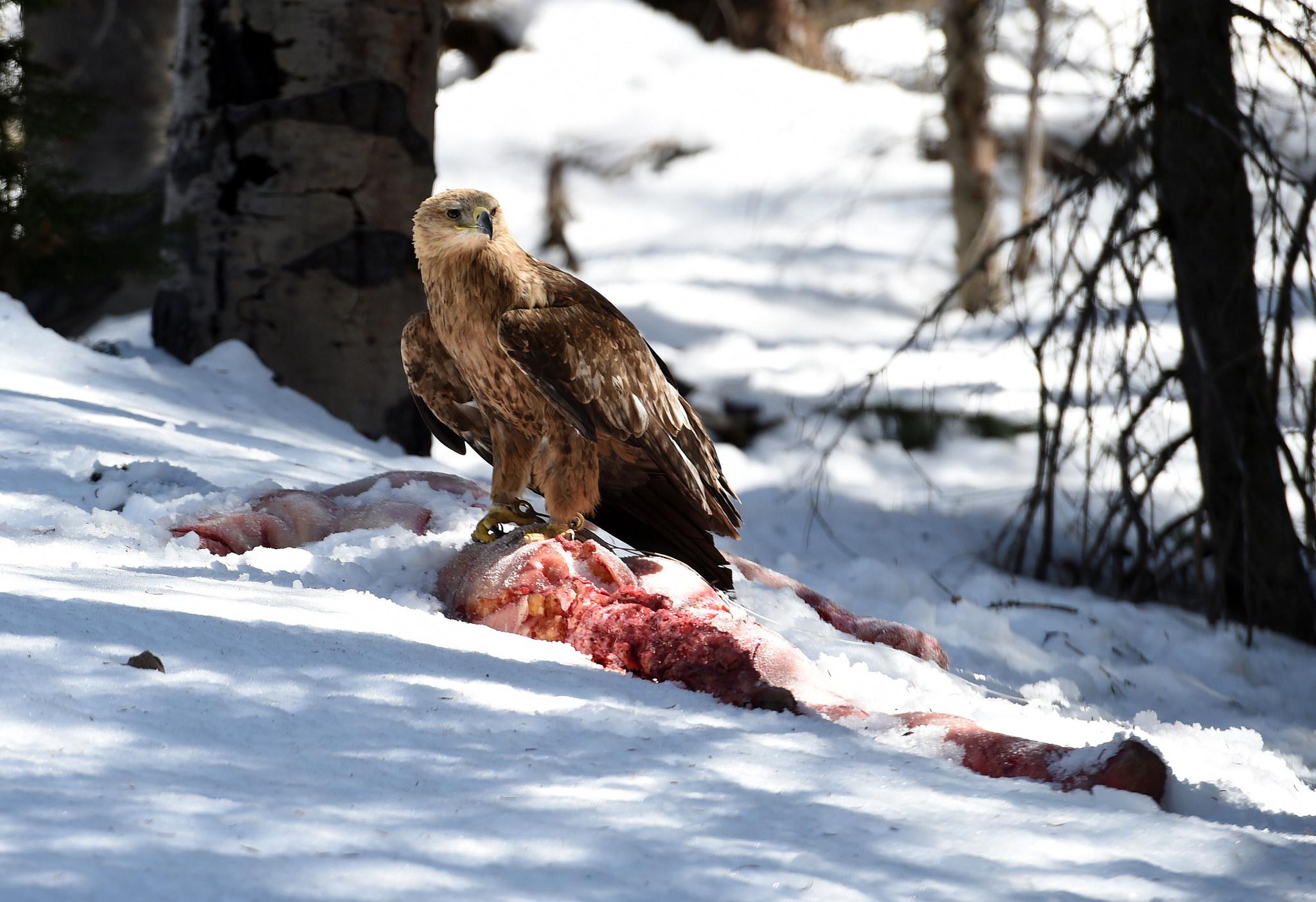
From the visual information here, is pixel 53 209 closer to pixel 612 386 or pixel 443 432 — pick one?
pixel 443 432

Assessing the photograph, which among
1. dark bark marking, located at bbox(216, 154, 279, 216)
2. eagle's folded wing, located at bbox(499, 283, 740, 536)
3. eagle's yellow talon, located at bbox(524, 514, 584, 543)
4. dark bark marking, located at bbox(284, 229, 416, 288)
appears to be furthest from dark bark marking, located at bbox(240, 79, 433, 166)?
eagle's yellow talon, located at bbox(524, 514, 584, 543)

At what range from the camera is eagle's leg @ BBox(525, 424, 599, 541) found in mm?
3221

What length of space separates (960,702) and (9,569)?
2.05 meters

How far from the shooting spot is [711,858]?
5.57 feet

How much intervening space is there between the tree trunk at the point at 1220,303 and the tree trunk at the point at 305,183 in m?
2.93

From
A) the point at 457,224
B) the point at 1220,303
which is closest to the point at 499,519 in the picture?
the point at 457,224

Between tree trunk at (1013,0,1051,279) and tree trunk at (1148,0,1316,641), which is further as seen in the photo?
tree trunk at (1013,0,1051,279)

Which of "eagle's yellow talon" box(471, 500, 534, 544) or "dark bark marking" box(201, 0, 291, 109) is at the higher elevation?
"dark bark marking" box(201, 0, 291, 109)

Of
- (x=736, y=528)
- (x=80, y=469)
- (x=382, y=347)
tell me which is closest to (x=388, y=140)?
(x=382, y=347)

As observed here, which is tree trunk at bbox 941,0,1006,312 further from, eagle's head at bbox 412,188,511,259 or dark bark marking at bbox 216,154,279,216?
eagle's head at bbox 412,188,511,259

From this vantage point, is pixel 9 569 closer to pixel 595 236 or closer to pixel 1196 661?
pixel 1196 661

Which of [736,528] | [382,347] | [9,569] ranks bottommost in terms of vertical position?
[9,569]

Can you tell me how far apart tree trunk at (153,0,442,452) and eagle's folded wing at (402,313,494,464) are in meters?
1.77

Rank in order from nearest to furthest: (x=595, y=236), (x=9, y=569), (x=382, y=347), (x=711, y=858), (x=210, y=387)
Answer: (x=711, y=858) → (x=9, y=569) → (x=210, y=387) → (x=382, y=347) → (x=595, y=236)
